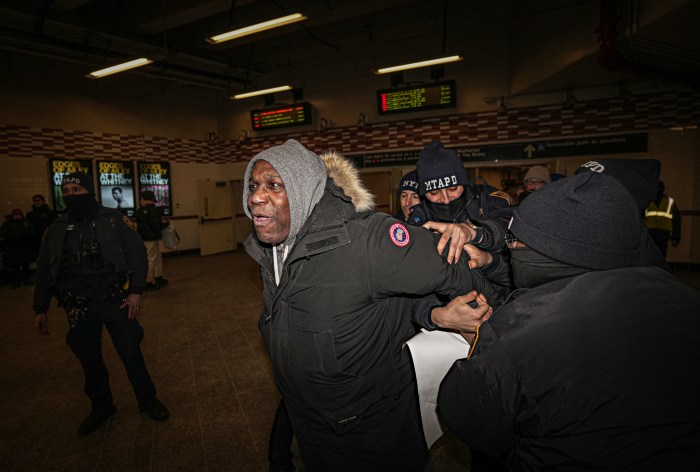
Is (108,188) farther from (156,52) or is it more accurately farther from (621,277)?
(621,277)

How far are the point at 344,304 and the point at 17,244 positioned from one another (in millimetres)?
8779

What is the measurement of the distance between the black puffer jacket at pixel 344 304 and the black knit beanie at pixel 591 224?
0.42 metres

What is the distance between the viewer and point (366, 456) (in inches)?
50.7

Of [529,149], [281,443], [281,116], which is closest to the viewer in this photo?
[281,443]

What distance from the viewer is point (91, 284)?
2.60 meters

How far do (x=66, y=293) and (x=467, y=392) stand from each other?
2.87 m

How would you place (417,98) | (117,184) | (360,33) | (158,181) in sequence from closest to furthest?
(417,98) < (360,33) < (117,184) < (158,181)

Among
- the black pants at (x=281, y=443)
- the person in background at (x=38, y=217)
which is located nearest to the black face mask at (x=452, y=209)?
the black pants at (x=281, y=443)

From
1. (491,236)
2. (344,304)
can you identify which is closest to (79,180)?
(344,304)

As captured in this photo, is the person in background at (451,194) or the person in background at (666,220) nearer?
the person in background at (451,194)

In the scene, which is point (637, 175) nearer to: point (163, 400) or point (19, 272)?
point (163, 400)

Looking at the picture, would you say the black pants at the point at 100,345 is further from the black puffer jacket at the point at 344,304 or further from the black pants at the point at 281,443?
the black puffer jacket at the point at 344,304

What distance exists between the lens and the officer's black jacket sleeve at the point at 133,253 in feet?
9.08

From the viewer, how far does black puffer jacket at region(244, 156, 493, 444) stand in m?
1.23
